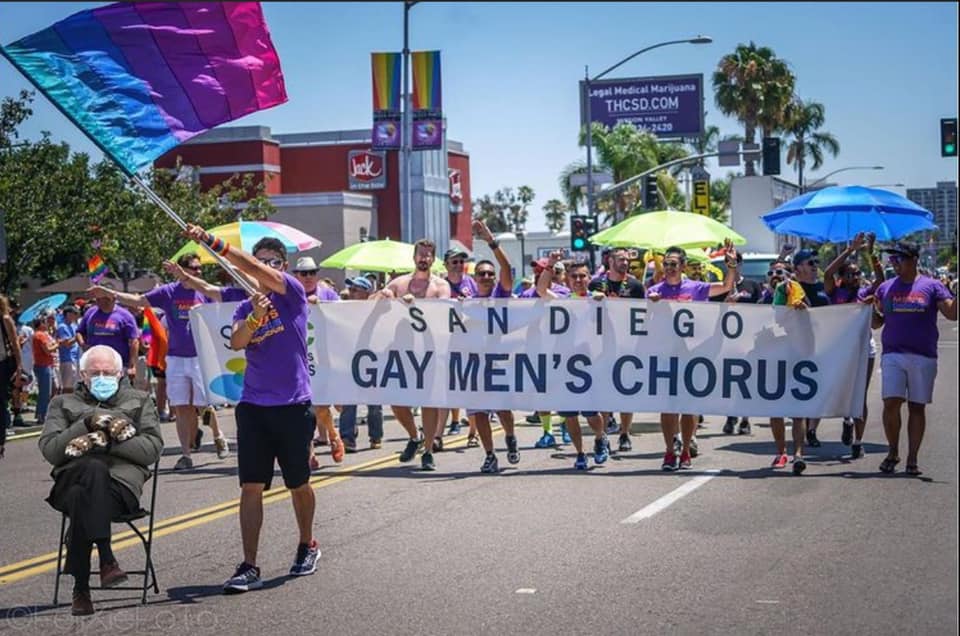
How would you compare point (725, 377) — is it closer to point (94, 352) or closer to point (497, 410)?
point (497, 410)

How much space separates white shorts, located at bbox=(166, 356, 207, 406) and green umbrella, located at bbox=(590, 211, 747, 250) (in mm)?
5938

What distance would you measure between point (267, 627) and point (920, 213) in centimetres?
916

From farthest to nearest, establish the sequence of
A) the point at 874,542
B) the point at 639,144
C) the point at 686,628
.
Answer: the point at 639,144 < the point at 874,542 < the point at 686,628

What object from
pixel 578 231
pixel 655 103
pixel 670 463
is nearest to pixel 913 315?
pixel 670 463

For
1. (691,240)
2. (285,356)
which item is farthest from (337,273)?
(285,356)

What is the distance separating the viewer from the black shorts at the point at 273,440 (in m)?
7.84

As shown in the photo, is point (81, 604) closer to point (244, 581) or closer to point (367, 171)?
point (244, 581)

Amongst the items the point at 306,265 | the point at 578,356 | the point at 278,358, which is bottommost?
the point at 578,356

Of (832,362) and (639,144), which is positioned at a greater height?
(639,144)

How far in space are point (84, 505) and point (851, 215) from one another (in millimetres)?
9359

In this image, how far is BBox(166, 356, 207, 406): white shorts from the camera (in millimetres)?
13289

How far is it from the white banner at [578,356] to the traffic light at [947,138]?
15.3 m

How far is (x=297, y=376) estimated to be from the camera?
793 cm

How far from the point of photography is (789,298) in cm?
1270
